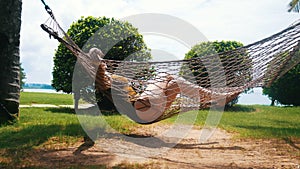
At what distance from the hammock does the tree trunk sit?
111cm

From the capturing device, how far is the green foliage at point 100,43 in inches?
242

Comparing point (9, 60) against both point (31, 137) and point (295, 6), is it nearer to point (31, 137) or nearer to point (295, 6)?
point (31, 137)

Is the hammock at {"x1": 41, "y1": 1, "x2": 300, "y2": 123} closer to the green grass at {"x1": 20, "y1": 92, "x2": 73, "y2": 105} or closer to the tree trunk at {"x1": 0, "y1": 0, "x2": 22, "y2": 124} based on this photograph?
the tree trunk at {"x1": 0, "y1": 0, "x2": 22, "y2": 124}

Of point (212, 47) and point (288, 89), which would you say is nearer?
point (212, 47)

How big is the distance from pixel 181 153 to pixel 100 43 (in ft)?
13.1

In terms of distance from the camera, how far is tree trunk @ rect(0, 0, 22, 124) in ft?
11.4

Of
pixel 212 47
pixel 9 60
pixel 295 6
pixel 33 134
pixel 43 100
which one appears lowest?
pixel 33 134

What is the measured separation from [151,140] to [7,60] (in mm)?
2023

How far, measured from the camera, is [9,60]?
352 centimetres

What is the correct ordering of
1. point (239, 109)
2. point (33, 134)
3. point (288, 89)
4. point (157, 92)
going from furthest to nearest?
1. point (288, 89)
2. point (239, 109)
3. point (33, 134)
4. point (157, 92)

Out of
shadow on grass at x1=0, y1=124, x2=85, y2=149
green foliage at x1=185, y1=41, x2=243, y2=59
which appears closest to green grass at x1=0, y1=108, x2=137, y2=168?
shadow on grass at x1=0, y1=124, x2=85, y2=149

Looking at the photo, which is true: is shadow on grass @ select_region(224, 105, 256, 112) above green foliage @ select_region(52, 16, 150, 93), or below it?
below

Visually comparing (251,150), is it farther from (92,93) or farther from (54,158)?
(92,93)

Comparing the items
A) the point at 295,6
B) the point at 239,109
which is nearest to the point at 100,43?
the point at 295,6
